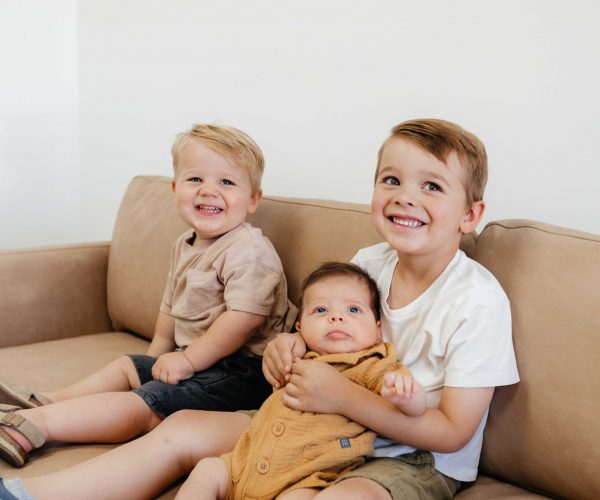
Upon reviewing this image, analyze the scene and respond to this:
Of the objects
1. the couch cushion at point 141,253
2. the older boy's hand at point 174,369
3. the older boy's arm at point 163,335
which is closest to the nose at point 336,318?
the older boy's hand at point 174,369

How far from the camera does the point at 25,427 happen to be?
1.45m

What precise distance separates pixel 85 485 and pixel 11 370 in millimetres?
735

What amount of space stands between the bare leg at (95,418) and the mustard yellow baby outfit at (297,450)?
1.11ft

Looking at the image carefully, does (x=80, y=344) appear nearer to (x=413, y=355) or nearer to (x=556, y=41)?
(x=413, y=355)

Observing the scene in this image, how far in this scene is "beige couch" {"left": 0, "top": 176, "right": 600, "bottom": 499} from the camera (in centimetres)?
129

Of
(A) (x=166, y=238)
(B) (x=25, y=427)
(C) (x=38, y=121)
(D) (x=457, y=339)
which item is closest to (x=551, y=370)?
(D) (x=457, y=339)

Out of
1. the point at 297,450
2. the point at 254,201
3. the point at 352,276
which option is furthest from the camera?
the point at 254,201

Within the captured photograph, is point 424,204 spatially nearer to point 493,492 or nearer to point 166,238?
point 493,492

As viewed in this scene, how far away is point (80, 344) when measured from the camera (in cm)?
217

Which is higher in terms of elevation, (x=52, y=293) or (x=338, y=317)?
(x=338, y=317)

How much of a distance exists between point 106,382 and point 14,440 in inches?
13.9

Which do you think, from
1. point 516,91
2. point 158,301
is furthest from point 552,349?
point 158,301

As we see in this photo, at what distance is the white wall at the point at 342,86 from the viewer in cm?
170

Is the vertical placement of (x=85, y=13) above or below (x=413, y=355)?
above
